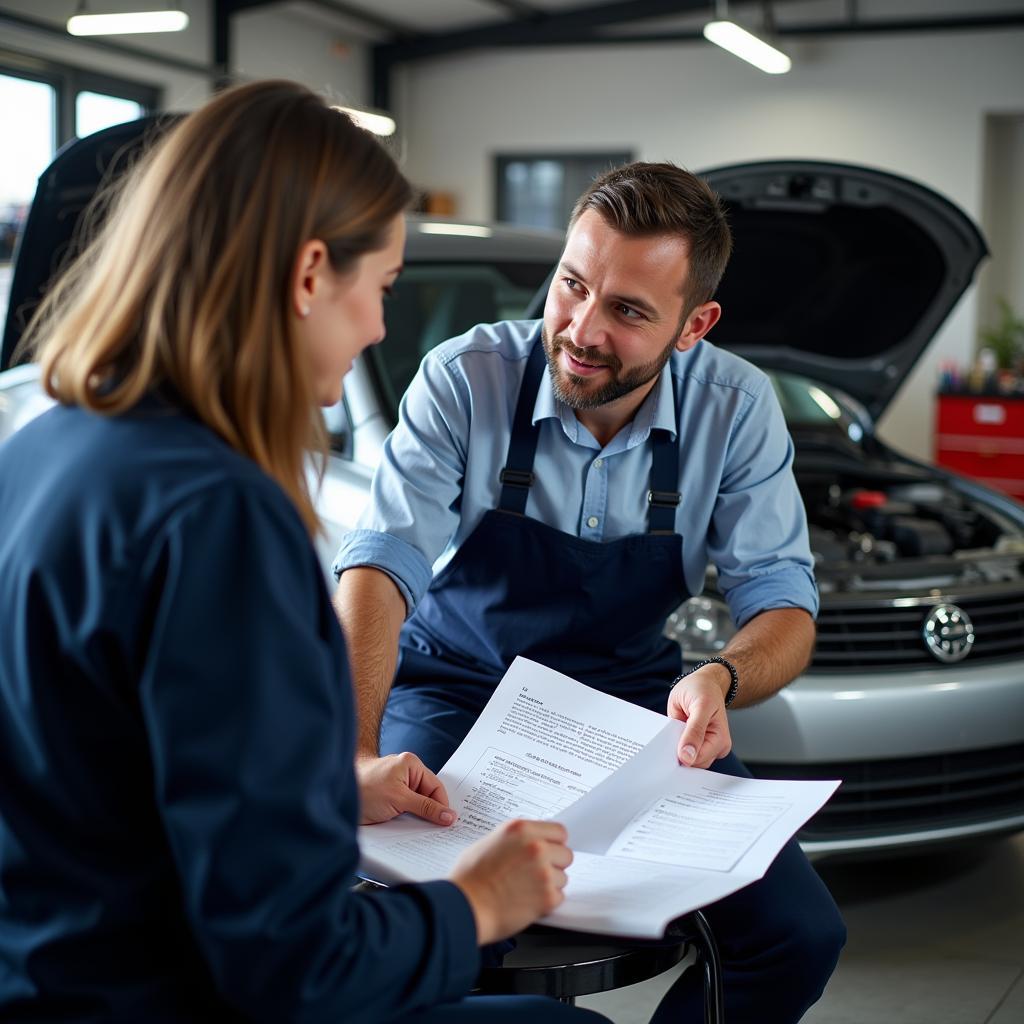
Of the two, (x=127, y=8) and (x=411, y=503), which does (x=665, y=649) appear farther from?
(x=127, y=8)

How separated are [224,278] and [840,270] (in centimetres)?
261

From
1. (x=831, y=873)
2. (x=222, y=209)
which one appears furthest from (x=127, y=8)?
(x=222, y=209)

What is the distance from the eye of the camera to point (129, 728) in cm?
92

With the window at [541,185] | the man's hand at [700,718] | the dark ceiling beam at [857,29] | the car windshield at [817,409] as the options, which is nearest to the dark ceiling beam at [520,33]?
the dark ceiling beam at [857,29]

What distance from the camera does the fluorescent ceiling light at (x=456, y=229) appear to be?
3.44 m

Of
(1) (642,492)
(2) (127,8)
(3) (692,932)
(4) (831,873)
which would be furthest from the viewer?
(2) (127,8)

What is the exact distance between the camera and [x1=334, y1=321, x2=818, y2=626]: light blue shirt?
6.59ft

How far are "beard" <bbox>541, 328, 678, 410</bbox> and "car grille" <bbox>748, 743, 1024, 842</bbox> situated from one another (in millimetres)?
979

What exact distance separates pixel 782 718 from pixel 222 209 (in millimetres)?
1855

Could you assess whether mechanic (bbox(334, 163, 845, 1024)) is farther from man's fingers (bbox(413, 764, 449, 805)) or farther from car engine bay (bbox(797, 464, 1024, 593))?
car engine bay (bbox(797, 464, 1024, 593))

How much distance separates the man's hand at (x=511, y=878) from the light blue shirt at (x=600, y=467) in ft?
2.86

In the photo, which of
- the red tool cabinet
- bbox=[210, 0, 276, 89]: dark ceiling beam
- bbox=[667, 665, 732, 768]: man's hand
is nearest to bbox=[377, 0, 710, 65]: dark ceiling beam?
bbox=[210, 0, 276, 89]: dark ceiling beam

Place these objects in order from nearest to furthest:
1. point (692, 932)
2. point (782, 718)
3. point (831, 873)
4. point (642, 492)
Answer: point (692, 932) → point (642, 492) → point (782, 718) → point (831, 873)

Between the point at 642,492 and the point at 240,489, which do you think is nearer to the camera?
the point at 240,489
